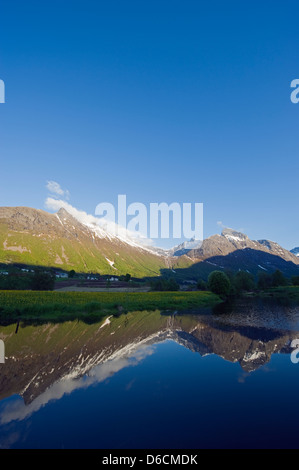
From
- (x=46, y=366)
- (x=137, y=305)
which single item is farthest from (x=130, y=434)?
(x=137, y=305)

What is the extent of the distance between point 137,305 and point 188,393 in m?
46.2

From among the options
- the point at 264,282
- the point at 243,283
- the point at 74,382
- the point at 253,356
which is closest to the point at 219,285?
the point at 243,283

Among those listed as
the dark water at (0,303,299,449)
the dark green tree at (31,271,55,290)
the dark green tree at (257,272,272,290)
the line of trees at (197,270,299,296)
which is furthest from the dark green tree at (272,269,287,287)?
the dark green tree at (31,271,55,290)

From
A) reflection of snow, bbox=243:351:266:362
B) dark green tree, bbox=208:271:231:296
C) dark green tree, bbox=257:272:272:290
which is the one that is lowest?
dark green tree, bbox=257:272:272:290

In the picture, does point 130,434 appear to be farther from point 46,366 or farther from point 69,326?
point 69,326

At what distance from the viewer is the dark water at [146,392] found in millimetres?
10648

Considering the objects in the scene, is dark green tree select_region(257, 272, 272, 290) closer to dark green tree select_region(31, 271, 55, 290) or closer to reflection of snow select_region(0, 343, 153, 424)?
dark green tree select_region(31, 271, 55, 290)

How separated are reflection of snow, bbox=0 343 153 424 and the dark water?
0.07m

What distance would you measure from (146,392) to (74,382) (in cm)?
573

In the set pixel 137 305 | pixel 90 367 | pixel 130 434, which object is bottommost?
pixel 137 305

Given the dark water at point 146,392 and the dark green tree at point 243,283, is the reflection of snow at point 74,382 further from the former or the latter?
the dark green tree at point 243,283

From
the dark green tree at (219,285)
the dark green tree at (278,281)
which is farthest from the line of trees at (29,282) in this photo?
the dark green tree at (278,281)

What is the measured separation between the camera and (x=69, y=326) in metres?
35.1

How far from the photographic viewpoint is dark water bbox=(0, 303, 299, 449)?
34.9 ft
